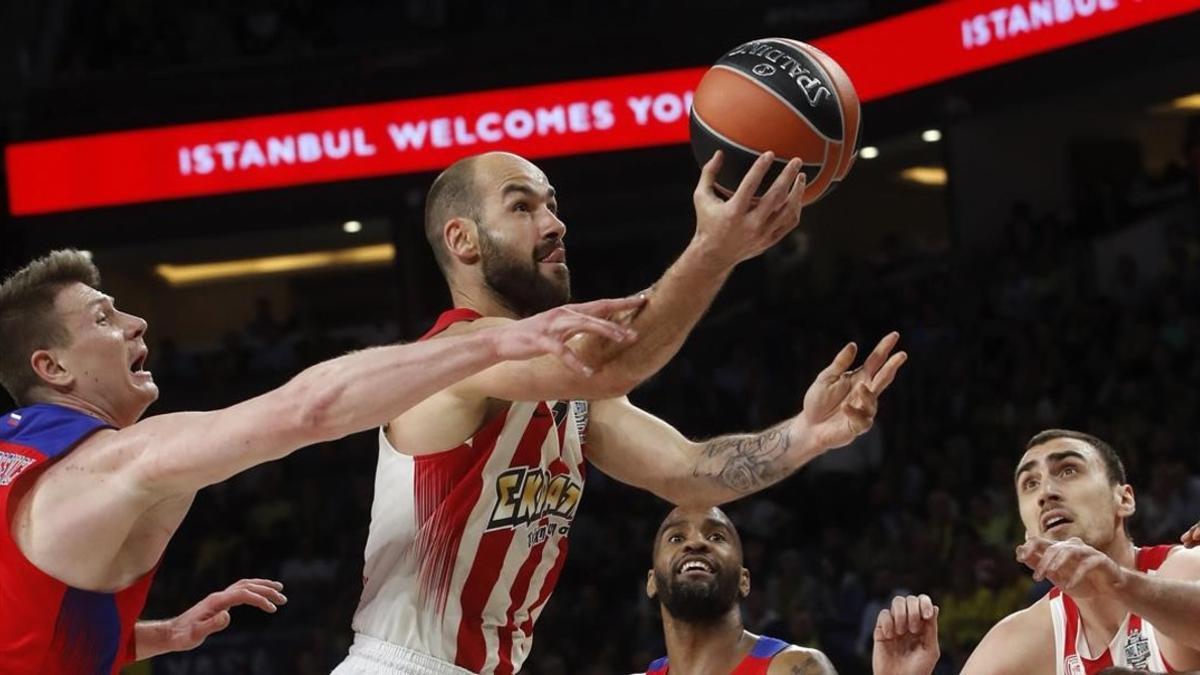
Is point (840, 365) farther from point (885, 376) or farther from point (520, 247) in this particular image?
point (520, 247)

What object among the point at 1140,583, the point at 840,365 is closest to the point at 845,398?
the point at 840,365

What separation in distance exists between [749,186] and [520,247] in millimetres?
743

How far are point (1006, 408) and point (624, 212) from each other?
15.5 ft

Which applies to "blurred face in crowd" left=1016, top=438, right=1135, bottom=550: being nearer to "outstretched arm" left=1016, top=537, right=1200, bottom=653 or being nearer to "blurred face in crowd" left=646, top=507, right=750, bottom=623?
"outstretched arm" left=1016, top=537, right=1200, bottom=653

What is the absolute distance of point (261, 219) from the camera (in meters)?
13.3

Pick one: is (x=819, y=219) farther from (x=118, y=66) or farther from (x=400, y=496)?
(x=400, y=496)

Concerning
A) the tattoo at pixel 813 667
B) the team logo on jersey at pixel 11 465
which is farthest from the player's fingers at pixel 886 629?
the team logo on jersey at pixel 11 465

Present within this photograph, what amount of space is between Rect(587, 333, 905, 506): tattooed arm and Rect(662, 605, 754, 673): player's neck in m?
1.52

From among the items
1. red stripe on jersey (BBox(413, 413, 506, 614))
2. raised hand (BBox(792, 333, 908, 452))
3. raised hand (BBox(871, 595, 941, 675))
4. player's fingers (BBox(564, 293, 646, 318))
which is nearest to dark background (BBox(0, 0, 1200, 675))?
raised hand (BBox(871, 595, 941, 675))

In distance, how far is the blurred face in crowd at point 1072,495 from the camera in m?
5.09

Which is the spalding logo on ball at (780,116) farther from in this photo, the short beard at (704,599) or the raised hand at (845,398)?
the short beard at (704,599)

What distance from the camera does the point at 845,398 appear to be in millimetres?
3887

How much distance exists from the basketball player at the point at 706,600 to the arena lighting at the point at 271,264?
36.1 feet

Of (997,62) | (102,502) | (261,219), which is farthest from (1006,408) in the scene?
(102,502)
